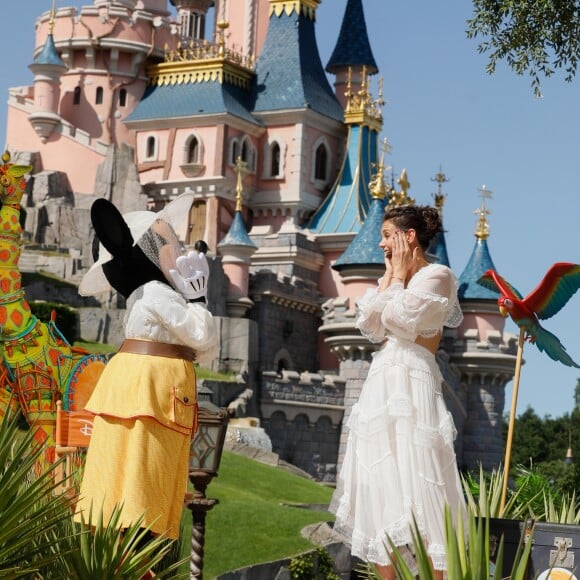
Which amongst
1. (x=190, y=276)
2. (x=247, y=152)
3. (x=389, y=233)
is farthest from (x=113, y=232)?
(x=247, y=152)

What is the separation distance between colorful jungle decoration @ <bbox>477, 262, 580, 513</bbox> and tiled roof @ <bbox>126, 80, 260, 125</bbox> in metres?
36.5

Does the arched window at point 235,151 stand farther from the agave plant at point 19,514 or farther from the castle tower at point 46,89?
the agave plant at point 19,514

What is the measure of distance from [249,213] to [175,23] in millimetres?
6982

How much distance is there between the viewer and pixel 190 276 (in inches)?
367

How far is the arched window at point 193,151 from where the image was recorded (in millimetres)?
45438

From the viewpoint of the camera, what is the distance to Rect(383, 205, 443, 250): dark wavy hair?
8125 millimetres

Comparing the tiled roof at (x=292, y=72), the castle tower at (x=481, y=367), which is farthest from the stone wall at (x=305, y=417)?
the tiled roof at (x=292, y=72)

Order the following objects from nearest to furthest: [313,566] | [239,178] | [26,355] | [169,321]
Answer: [169,321] → [26,355] → [313,566] → [239,178]

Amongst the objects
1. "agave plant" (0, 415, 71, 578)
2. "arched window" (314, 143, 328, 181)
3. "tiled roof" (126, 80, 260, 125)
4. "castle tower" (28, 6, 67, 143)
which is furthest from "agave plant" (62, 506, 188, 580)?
"arched window" (314, 143, 328, 181)

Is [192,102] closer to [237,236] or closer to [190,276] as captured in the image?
[237,236]

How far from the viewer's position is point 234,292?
131ft

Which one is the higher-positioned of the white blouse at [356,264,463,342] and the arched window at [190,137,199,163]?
the arched window at [190,137,199,163]

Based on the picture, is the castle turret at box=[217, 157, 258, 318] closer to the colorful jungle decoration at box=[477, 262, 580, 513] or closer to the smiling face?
the colorful jungle decoration at box=[477, 262, 580, 513]

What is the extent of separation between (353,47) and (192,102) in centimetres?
559
